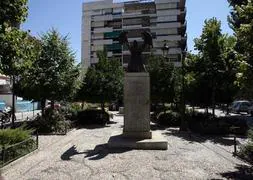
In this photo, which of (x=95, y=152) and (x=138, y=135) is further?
(x=138, y=135)

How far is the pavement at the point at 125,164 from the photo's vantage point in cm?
959

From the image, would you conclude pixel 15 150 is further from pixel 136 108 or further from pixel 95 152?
pixel 136 108

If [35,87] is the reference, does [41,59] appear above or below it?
above

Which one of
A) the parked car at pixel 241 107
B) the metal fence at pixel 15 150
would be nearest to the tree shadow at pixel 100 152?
the metal fence at pixel 15 150

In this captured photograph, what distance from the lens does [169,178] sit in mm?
9273

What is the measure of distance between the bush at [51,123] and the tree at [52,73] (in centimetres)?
132

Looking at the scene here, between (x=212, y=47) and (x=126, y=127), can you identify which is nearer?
(x=126, y=127)

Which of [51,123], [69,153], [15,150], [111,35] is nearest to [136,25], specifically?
[111,35]

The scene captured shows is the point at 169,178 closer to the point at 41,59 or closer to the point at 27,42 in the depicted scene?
the point at 27,42

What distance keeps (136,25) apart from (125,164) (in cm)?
8753

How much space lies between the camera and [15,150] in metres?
11.5

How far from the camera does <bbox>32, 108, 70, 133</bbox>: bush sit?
65.4 feet

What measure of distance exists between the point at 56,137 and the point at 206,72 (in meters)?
9.65

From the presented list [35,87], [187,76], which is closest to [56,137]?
[35,87]
